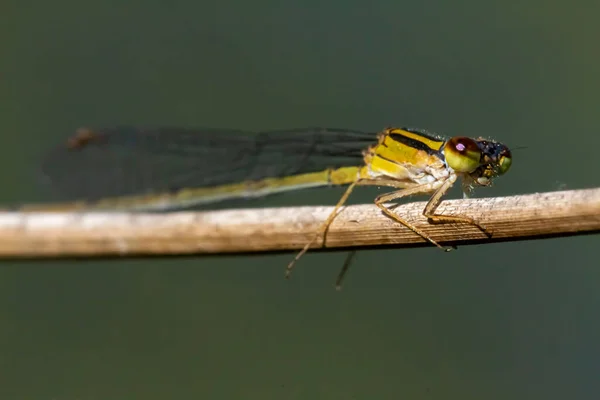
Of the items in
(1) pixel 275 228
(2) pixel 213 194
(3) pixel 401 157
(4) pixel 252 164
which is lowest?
(1) pixel 275 228

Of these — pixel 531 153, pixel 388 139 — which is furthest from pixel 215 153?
pixel 531 153

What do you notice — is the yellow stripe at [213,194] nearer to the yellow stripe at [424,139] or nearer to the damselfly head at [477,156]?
the yellow stripe at [424,139]

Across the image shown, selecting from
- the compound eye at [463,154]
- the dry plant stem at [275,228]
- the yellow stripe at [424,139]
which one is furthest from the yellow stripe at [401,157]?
the dry plant stem at [275,228]

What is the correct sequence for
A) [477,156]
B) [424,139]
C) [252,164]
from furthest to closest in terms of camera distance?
1. [252,164]
2. [424,139]
3. [477,156]

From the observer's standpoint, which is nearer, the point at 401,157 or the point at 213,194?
the point at 401,157

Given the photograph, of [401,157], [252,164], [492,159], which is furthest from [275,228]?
[252,164]

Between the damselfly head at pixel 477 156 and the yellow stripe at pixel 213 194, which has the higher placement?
the damselfly head at pixel 477 156

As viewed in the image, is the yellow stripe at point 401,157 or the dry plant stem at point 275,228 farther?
the yellow stripe at point 401,157

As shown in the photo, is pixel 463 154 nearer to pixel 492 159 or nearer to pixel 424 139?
pixel 492 159

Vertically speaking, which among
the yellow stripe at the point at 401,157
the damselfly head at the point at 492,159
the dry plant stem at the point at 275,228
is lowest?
the dry plant stem at the point at 275,228
